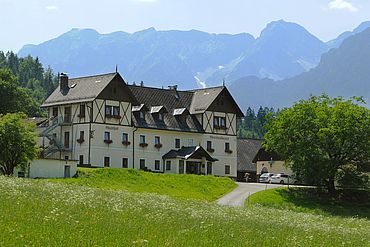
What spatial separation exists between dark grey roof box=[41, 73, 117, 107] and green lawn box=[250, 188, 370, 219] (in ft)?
83.1

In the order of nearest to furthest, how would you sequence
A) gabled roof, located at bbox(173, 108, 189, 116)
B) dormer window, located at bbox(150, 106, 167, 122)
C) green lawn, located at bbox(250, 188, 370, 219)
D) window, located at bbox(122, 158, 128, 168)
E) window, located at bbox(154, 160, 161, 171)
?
green lawn, located at bbox(250, 188, 370, 219) → window, located at bbox(122, 158, 128, 168) → window, located at bbox(154, 160, 161, 171) → dormer window, located at bbox(150, 106, 167, 122) → gabled roof, located at bbox(173, 108, 189, 116)

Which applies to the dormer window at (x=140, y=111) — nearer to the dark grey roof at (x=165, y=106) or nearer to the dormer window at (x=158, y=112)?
the dark grey roof at (x=165, y=106)

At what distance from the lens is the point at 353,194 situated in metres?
76.8

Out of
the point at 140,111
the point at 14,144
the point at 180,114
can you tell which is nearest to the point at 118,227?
the point at 14,144

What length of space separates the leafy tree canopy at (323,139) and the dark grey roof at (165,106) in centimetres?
1974

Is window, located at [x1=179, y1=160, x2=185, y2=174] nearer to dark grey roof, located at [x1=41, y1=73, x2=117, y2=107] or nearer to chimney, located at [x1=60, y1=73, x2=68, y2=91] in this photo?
dark grey roof, located at [x1=41, y1=73, x2=117, y2=107]

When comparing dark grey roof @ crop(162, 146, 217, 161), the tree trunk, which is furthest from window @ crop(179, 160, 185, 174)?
the tree trunk

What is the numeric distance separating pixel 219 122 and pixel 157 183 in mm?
29211

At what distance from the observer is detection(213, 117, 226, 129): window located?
99.4m

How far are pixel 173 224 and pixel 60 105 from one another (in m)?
67.3

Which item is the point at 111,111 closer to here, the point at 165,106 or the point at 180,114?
the point at 165,106

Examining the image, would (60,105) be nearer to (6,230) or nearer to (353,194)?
(353,194)

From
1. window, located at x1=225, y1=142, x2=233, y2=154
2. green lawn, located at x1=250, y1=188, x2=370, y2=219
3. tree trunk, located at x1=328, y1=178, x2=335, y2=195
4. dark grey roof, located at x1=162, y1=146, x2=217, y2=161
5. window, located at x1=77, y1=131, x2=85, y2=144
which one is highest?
window, located at x1=77, y1=131, x2=85, y2=144

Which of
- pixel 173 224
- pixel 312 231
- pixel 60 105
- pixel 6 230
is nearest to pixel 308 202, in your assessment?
pixel 60 105
